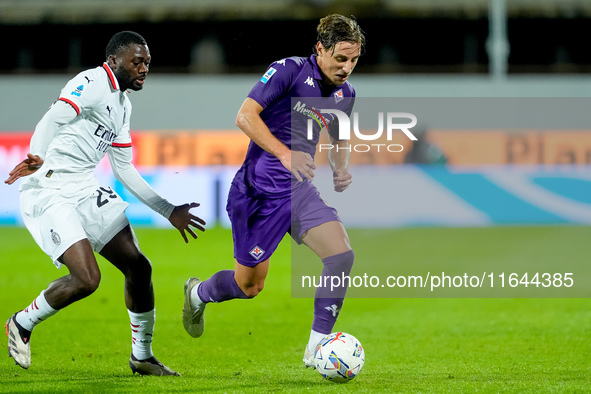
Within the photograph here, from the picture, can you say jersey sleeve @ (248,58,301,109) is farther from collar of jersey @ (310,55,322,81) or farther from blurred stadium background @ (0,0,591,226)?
blurred stadium background @ (0,0,591,226)

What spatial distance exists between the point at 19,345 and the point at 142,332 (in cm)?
→ 75

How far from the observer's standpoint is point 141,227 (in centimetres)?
1605

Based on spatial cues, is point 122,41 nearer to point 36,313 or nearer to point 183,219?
point 183,219

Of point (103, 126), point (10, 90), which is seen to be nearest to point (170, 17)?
point (10, 90)

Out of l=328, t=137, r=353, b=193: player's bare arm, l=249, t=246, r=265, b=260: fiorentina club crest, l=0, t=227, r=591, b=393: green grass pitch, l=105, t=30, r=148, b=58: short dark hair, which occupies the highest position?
l=105, t=30, r=148, b=58: short dark hair

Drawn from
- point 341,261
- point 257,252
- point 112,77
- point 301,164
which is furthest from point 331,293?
point 112,77

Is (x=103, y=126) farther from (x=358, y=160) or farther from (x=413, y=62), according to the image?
(x=413, y=62)

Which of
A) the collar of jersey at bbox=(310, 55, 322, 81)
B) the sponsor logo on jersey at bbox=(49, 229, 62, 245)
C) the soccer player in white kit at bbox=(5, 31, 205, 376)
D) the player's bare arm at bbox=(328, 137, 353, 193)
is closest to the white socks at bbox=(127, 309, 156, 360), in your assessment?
the soccer player in white kit at bbox=(5, 31, 205, 376)

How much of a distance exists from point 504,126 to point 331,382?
1448 cm

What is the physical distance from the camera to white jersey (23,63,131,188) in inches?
202

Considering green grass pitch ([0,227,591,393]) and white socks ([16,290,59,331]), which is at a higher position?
white socks ([16,290,59,331])

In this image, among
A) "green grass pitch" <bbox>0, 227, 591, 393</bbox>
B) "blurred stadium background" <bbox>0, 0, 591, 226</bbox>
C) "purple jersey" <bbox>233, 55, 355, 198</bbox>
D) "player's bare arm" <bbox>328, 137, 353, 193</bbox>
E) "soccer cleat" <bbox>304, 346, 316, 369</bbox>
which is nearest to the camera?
"green grass pitch" <bbox>0, 227, 591, 393</bbox>

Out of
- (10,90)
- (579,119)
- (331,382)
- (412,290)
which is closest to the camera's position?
(331,382)

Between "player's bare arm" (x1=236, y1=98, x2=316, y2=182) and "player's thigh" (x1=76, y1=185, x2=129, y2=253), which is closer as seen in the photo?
"player's bare arm" (x1=236, y1=98, x2=316, y2=182)
